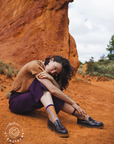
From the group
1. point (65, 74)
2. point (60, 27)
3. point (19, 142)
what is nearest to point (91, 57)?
point (60, 27)

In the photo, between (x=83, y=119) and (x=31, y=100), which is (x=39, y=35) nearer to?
(x=31, y=100)

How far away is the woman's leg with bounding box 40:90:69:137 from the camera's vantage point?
1596mm

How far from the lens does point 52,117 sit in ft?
5.65

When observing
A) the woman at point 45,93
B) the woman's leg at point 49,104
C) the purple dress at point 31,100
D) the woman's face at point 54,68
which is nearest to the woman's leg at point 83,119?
the woman at point 45,93

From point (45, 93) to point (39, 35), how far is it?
590cm

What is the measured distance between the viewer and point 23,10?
27.9ft

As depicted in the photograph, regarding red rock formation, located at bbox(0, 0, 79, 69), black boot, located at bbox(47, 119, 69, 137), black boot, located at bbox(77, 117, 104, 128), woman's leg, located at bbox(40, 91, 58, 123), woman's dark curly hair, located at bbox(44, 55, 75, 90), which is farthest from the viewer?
red rock formation, located at bbox(0, 0, 79, 69)

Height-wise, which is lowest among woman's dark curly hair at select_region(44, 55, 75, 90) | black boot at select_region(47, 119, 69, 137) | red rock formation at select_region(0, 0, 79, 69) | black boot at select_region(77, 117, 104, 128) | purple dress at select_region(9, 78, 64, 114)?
black boot at select_region(77, 117, 104, 128)

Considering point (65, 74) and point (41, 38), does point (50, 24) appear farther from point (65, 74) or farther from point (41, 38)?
point (65, 74)

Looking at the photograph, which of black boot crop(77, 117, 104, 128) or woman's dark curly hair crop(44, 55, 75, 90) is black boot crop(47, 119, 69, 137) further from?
woman's dark curly hair crop(44, 55, 75, 90)

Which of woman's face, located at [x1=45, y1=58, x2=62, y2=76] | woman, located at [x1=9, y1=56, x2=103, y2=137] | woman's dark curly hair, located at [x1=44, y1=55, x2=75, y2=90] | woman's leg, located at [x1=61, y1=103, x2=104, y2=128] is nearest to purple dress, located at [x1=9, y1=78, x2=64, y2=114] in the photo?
woman, located at [x1=9, y1=56, x2=103, y2=137]

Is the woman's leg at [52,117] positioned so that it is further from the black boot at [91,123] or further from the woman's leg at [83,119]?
the black boot at [91,123]

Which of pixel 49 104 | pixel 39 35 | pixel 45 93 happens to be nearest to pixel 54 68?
pixel 45 93

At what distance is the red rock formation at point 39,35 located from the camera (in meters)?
6.78
